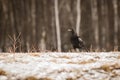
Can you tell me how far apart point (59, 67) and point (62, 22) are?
47.0 feet

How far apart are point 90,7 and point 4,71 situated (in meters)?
15.2

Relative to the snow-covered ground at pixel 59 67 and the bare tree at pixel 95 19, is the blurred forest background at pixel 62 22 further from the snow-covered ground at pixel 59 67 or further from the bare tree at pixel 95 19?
the snow-covered ground at pixel 59 67

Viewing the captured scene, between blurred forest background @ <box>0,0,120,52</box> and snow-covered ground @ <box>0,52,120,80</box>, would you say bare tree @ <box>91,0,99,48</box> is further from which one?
snow-covered ground @ <box>0,52,120,80</box>

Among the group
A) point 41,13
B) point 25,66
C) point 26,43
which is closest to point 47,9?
point 41,13

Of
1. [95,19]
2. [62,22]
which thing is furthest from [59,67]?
[95,19]

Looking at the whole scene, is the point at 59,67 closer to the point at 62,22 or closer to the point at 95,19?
the point at 62,22

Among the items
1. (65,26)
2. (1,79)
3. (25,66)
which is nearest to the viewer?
(1,79)

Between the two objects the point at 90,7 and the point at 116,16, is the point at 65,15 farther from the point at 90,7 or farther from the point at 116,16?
the point at 116,16

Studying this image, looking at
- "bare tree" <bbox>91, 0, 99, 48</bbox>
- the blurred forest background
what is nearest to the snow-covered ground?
the blurred forest background

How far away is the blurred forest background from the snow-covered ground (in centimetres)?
1320

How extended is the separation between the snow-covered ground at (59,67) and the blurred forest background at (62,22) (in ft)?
43.3

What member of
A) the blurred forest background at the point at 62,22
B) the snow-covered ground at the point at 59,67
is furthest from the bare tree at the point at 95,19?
the snow-covered ground at the point at 59,67

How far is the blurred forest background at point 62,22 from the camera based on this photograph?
21016 mm

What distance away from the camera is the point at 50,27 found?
838 inches
